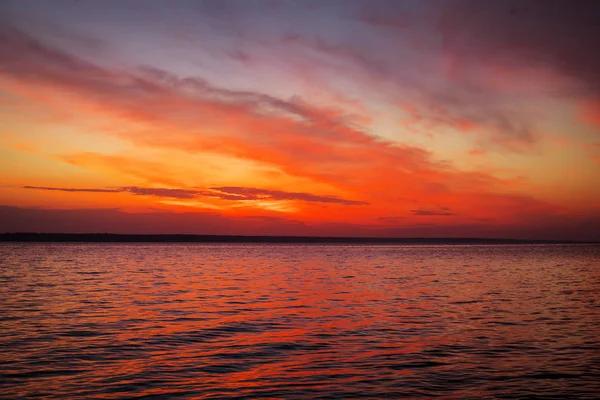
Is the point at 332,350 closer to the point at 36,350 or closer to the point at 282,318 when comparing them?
the point at 282,318

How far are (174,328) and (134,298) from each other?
14.6 metres

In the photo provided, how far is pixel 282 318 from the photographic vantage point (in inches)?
1250

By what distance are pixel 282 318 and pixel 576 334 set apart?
1557 centimetres

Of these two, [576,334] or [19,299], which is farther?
[19,299]

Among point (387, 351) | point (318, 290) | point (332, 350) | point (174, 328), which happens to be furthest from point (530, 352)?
point (318, 290)

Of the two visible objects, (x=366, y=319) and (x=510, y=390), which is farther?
(x=366, y=319)

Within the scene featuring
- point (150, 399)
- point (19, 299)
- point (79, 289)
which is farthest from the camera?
point (79, 289)

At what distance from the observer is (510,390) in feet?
55.6

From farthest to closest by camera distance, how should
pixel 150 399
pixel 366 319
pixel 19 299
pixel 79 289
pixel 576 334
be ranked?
1. pixel 79 289
2. pixel 19 299
3. pixel 366 319
4. pixel 576 334
5. pixel 150 399

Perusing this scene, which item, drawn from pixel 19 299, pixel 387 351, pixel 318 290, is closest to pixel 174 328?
pixel 387 351

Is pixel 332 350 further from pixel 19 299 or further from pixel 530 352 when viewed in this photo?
pixel 19 299

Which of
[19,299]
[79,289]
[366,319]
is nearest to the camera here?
[366,319]

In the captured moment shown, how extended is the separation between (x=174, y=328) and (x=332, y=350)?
9.53m

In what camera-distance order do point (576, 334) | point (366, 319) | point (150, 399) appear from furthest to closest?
point (366, 319)
point (576, 334)
point (150, 399)
